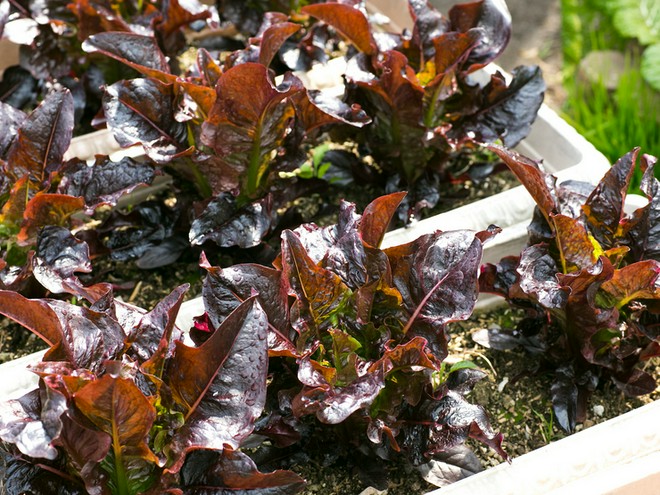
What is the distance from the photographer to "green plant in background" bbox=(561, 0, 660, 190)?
10.6 feet

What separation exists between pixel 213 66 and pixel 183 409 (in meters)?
0.91

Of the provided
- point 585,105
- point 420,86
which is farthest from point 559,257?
point 585,105

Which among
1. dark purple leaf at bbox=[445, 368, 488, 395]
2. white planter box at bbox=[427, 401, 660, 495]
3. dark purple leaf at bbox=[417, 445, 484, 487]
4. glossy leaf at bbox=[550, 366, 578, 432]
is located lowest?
glossy leaf at bbox=[550, 366, 578, 432]

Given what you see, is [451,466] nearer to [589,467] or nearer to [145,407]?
[589,467]

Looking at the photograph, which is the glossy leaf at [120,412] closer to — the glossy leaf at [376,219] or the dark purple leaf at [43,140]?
the glossy leaf at [376,219]

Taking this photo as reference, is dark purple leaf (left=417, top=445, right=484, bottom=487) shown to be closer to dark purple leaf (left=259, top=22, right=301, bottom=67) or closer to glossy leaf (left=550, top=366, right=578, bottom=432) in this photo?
glossy leaf (left=550, top=366, right=578, bottom=432)

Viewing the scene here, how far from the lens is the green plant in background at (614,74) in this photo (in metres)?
3.23

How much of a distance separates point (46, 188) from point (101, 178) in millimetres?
127

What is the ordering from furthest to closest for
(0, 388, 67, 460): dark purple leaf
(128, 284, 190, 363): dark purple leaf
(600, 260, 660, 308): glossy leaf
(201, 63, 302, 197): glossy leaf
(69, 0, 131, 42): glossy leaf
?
(69, 0, 131, 42): glossy leaf, (201, 63, 302, 197): glossy leaf, (600, 260, 660, 308): glossy leaf, (128, 284, 190, 363): dark purple leaf, (0, 388, 67, 460): dark purple leaf

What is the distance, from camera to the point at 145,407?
1.42m

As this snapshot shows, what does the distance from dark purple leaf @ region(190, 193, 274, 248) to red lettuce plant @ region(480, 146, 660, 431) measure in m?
0.54

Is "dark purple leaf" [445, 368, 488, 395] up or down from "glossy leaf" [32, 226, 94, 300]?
down

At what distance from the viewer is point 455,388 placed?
181cm

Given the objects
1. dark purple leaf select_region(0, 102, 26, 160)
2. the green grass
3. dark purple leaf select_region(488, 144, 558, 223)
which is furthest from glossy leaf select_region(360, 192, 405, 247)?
the green grass
